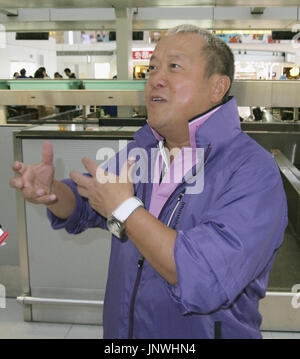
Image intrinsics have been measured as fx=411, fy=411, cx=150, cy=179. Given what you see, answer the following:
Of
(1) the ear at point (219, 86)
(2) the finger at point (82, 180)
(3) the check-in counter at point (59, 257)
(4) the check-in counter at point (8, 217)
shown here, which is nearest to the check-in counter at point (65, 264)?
(3) the check-in counter at point (59, 257)

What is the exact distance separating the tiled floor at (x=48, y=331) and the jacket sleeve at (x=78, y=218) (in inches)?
60.0

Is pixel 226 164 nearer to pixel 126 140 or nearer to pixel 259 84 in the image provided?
pixel 126 140

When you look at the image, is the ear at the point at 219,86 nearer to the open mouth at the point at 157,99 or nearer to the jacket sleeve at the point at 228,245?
the open mouth at the point at 157,99

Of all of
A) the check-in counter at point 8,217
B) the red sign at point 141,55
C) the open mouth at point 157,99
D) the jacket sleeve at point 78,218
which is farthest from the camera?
the red sign at point 141,55

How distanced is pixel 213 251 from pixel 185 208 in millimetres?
204

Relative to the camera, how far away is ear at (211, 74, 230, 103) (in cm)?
120

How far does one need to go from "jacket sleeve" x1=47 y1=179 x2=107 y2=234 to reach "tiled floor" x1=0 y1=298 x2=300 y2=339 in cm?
152

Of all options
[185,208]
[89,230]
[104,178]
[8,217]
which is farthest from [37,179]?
[8,217]

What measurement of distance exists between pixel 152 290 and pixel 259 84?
2.59m

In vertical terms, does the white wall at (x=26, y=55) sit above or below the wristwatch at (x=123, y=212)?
above

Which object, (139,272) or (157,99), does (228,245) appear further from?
(157,99)

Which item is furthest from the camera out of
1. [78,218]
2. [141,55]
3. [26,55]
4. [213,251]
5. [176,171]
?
[141,55]

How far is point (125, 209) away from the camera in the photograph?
0.92m

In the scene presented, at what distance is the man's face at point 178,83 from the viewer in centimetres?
113
